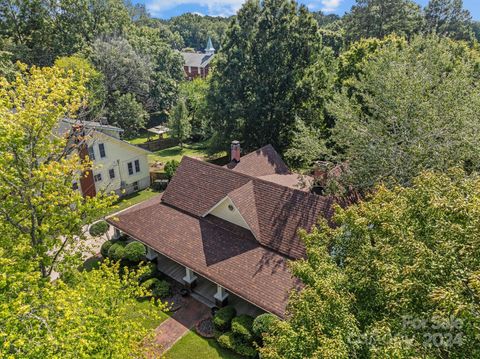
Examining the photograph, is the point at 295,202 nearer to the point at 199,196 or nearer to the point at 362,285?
the point at 199,196

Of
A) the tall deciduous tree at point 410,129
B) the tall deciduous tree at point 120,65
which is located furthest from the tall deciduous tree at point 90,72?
the tall deciduous tree at point 410,129

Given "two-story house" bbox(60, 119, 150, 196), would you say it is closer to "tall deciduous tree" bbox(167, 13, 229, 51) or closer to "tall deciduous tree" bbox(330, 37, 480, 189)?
"tall deciduous tree" bbox(330, 37, 480, 189)

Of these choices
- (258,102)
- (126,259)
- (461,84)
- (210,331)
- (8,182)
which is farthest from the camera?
(258,102)

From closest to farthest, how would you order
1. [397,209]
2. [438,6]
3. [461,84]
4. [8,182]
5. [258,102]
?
[397,209], [8,182], [461,84], [258,102], [438,6]

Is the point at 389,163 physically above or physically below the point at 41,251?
above

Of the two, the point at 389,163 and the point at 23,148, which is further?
the point at 389,163

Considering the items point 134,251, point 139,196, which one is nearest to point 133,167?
point 139,196

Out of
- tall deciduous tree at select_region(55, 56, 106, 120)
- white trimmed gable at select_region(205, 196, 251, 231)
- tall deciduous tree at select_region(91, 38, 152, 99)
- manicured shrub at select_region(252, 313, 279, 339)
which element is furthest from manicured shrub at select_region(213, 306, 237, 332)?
tall deciduous tree at select_region(91, 38, 152, 99)

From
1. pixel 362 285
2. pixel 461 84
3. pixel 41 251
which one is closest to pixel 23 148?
pixel 41 251
